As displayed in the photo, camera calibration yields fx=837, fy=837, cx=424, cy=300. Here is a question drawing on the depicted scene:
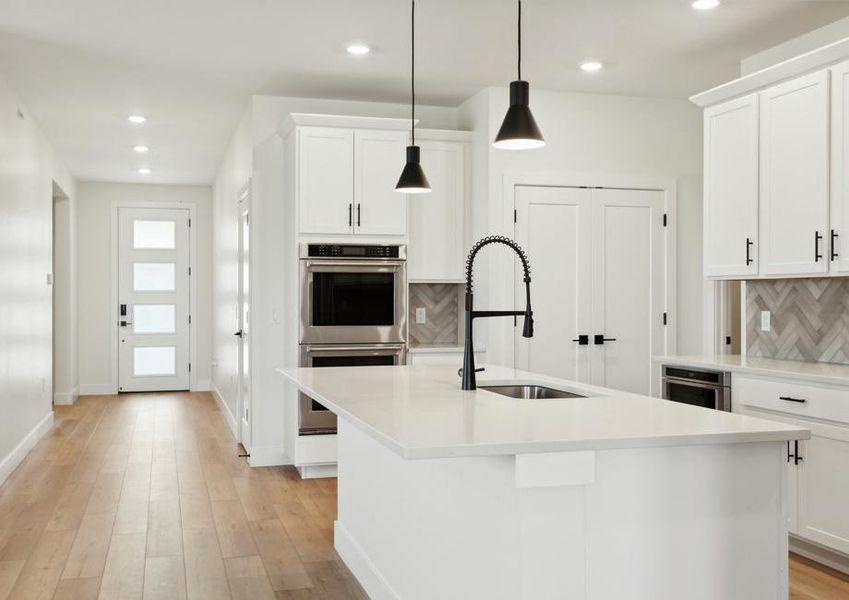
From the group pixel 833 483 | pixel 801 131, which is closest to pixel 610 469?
pixel 833 483

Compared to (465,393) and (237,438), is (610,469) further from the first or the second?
(237,438)

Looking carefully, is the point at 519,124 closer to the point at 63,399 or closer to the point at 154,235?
the point at 63,399

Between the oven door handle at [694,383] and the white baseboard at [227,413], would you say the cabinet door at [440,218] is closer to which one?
the oven door handle at [694,383]

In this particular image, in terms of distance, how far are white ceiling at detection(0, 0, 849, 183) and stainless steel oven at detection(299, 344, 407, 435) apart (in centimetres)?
175

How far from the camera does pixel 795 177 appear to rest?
12.9 feet

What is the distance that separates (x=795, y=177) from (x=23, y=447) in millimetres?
5429

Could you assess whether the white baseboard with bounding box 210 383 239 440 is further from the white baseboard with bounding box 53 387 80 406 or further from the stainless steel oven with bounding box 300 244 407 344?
the stainless steel oven with bounding box 300 244 407 344

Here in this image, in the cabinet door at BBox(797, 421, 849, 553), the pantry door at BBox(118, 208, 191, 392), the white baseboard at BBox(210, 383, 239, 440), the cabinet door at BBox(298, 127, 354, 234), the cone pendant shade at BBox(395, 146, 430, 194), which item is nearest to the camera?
the cabinet door at BBox(797, 421, 849, 553)

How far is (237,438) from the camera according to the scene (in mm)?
6887

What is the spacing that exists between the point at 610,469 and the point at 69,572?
2.64m

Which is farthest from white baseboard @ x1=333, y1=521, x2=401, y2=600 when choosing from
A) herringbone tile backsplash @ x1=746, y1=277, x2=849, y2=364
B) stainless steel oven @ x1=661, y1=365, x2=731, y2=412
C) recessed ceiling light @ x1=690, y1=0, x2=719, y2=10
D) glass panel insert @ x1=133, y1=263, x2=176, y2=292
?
glass panel insert @ x1=133, y1=263, x2=176, y2=292

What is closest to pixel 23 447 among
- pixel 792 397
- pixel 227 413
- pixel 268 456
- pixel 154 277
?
pixel 268 456

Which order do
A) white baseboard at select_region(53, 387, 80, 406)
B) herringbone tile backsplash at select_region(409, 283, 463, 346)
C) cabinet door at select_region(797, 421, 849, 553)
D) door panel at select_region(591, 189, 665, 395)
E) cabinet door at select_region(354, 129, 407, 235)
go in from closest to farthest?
cabinet door at select_region(797, 421, 849, 553) → cabinet door at select_region(354, 129, 407, 235) → door panel at select_region(591, 189, 665, 395) → herringbone tile backsplash at select_region(409, 283, 463, 346) → white baseboard at select_region(53, 387, 80, 406)

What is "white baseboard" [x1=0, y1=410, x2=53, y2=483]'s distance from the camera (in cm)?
545
